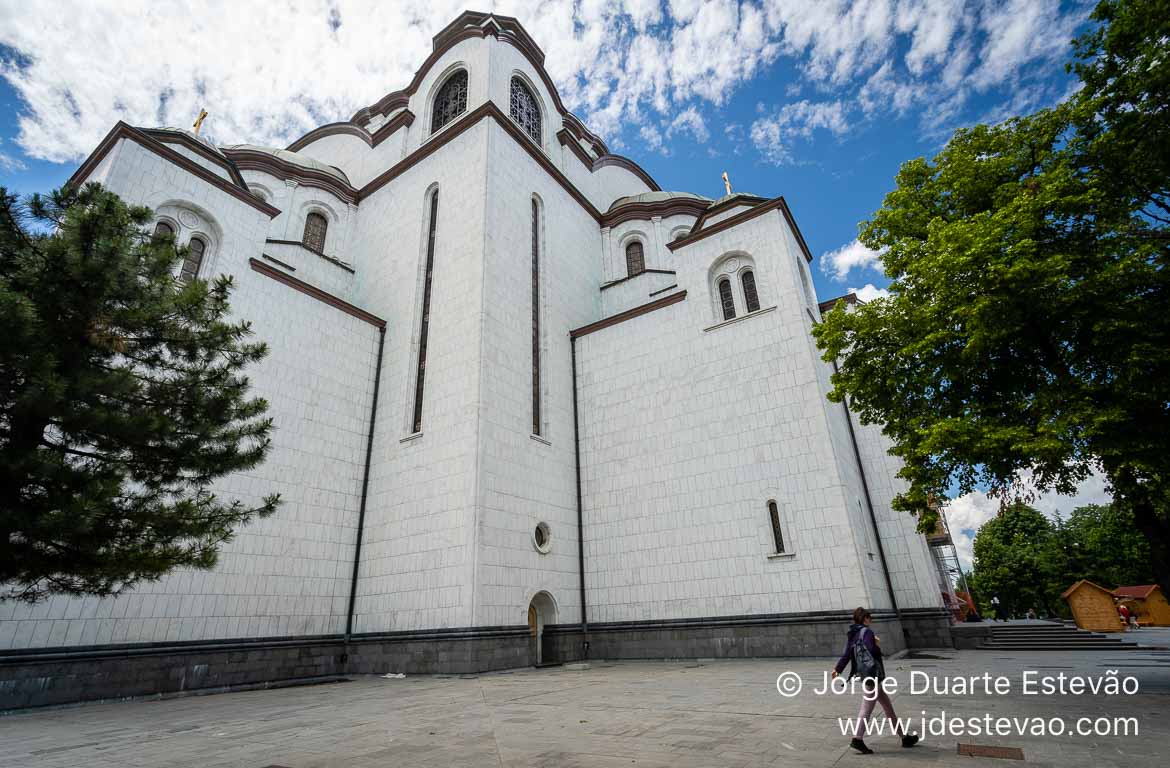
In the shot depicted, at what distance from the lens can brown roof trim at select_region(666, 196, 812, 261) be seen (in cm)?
1677

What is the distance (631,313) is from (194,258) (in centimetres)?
1262

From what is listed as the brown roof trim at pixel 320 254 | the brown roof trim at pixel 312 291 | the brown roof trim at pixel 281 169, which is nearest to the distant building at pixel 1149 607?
the brown roof trim at pixel 312 291

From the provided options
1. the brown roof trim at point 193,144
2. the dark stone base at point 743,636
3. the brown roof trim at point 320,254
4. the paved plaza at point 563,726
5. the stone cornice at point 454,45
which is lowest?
the paved plaza at point 563,726

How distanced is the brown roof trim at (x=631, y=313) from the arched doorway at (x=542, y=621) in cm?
880

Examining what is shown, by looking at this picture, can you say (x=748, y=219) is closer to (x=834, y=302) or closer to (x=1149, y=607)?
A: (x=834, y=302)

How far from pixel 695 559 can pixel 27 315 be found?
13775 mm

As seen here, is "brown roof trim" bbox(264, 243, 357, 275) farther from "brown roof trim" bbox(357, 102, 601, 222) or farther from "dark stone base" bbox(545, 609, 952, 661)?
"dark stone base" bbox(545, 609, 952, 661)

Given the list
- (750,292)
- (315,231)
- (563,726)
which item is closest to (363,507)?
(563,726)

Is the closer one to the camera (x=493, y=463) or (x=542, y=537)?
(x=493, y=463)

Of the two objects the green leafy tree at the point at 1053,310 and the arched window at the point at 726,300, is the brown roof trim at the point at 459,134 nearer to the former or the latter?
the arched window at the point at 726,300

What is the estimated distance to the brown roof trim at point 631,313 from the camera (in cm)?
1778

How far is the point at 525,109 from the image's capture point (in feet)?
76.8

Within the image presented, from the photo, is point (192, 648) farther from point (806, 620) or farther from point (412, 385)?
point (806, 620)

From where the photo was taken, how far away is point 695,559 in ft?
48.5
